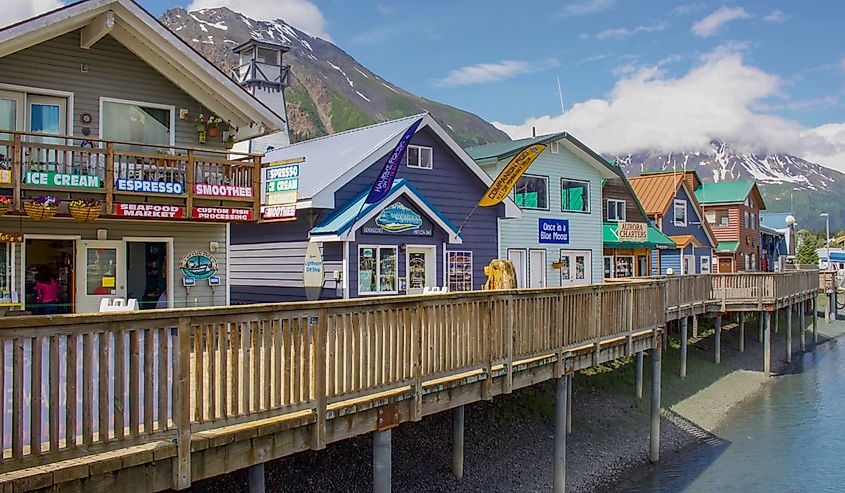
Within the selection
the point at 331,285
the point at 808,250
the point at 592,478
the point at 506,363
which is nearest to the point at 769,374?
the point at 592,478

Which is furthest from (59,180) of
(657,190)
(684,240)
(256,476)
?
(657,190)

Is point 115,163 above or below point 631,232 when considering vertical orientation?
above

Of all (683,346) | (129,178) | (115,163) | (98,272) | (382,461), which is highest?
(115,163)

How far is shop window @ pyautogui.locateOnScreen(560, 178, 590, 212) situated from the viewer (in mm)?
31828

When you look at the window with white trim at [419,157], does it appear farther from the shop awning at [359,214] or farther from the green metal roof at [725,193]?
the green metal roof at [725,193]

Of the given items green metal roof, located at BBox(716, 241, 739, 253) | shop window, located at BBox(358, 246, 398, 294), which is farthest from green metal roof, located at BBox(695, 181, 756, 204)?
shop window, located at BBox(358, 246, 398, 294)

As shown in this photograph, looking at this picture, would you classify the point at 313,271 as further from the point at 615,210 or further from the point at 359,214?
the point at 615,210

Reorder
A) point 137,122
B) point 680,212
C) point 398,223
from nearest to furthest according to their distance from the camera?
point 137,122 → point 398,223 → point 680,212

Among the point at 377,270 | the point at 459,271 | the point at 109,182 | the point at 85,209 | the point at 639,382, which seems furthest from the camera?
the point at 459,271

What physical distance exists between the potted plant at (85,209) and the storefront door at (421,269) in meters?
10.4

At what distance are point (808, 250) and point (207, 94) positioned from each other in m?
76.4

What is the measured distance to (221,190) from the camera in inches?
645

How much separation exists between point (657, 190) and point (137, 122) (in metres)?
33.7

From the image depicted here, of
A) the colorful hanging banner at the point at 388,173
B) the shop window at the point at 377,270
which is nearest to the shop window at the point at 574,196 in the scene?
the shop window at the point at 377,270
